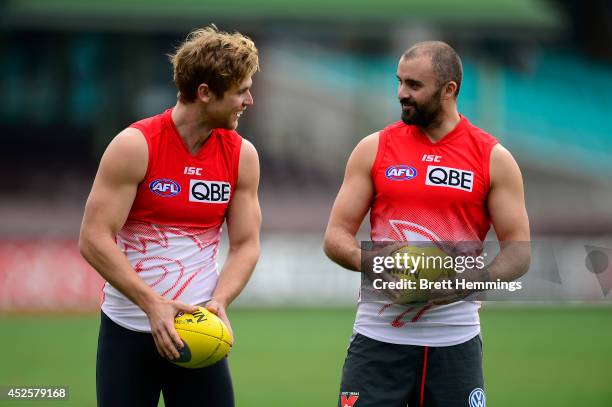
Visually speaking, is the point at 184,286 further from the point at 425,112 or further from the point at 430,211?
the point at 425,112

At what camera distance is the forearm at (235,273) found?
5508 millimetres

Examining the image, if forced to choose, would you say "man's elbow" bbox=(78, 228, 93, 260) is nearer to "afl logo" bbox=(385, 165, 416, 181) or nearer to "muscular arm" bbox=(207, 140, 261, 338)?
"muscular arm" bbox=(207, 140, 261, 338)

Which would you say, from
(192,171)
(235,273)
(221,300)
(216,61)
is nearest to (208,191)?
(192,171)

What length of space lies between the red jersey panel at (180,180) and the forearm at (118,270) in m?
0.29

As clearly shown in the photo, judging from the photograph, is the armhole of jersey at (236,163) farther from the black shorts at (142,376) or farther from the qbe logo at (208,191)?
the black shorts at (142,376)

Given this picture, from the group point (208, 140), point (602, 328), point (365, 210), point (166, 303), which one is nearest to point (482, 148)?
point (365, 210)

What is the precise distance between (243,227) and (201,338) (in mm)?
751

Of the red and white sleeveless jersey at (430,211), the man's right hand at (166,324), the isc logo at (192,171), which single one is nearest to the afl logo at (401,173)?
the red and white sleeveless jersey at (430,211)

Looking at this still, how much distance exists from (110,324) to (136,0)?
1756 cm

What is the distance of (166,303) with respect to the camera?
206 inches

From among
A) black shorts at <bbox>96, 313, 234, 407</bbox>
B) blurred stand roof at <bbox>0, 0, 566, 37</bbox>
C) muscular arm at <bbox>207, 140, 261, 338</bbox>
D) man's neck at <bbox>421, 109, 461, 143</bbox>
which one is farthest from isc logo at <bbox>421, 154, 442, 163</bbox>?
blurred stand roof at <bbox>0, 0, 566, 37</bbox>

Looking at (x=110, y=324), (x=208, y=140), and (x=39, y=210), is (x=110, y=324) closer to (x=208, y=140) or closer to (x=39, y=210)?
(x=208, y=140)

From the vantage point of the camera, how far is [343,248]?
18.3 ft

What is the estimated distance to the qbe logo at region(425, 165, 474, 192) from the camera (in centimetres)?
554
